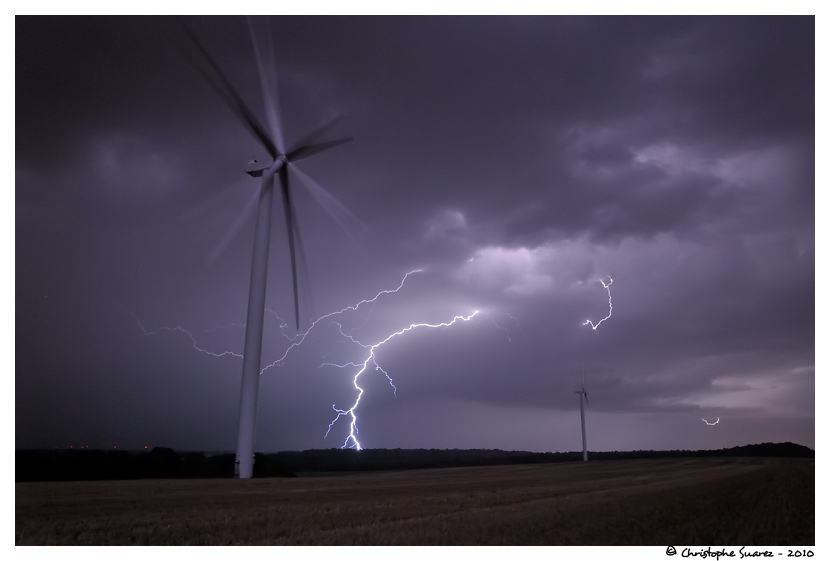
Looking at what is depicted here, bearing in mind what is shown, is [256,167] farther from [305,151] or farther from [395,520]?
[395,520]

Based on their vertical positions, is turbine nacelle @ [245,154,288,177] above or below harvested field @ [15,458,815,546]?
above

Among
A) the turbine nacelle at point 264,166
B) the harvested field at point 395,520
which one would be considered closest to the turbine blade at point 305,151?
the turbine nacelle at point 264,166

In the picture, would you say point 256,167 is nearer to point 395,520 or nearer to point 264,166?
point 264,166

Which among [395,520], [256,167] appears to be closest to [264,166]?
[256,167]

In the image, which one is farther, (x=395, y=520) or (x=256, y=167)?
(x=256, y=167)

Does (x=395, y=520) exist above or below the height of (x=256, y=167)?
below

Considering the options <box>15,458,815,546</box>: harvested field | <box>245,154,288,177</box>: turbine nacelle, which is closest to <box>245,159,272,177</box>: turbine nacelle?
<box>245,154,288,177</box>: turbine nacelle

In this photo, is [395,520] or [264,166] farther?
[264,166]

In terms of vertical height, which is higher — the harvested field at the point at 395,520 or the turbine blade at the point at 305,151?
the turbine blade at the point at 305,151

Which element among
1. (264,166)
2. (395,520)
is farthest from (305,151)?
(395,520)

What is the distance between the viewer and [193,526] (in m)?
12.4

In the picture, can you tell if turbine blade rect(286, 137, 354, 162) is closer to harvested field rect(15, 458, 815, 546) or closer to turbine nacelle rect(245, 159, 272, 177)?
turbine nacelle rect(245, 159, 272, 177)

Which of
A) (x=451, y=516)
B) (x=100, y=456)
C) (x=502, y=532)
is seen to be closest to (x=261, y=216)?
(x=100, y=456)

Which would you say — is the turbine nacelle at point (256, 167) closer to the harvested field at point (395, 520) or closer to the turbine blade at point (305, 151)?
the turbine blade at point (305, 151)
